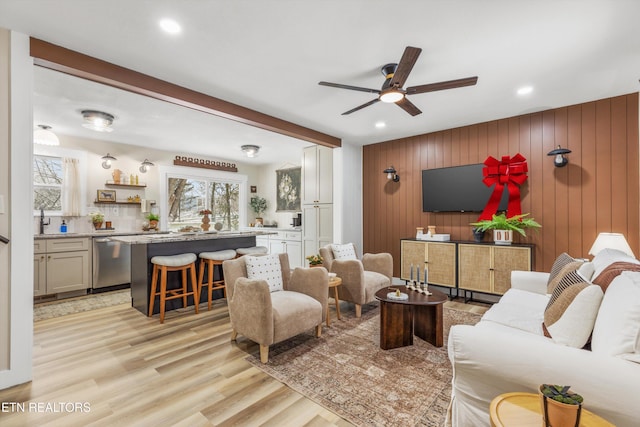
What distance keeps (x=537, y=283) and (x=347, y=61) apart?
2.71 meters

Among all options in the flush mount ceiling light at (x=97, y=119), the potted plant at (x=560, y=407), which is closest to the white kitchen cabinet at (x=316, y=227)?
the flush mount ceiling light at (x=97, y=119)

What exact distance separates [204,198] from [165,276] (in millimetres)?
3622

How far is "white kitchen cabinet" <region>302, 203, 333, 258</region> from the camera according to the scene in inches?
212

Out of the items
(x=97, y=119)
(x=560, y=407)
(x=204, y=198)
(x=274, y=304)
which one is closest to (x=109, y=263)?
(x=97, y=119)

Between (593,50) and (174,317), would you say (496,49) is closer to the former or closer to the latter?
(593,50)

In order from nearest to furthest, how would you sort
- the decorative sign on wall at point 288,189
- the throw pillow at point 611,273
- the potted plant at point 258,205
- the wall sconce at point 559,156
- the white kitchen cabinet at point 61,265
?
the throw pillow at point 611,273 → the wall sconce at point 559,156 → the white kitchen cabinet at point 61,265 → the decorative sign on wall at point 288,189 → the potted plant at point 258,205

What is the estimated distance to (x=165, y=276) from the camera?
3.31m

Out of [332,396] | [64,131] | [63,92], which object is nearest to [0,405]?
[332,396]

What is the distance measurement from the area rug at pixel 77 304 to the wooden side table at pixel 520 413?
4372 mm

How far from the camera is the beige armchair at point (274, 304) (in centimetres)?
235

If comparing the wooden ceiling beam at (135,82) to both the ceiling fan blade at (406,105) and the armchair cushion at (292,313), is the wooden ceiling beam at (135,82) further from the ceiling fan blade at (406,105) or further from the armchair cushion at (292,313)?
the armchair cushion at (292,313)

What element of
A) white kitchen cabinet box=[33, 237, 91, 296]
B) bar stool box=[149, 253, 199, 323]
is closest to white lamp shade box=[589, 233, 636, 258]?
bar stool box=[149, 253, 199, 323]

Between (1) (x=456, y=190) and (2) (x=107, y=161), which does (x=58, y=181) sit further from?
(1) (x=456, y=190)

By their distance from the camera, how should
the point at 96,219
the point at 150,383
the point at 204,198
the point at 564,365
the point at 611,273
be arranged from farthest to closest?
the point at 204,198 → the point at 96,219 → the point at 150,383 → the point at 611,273 → the point at 564,365
